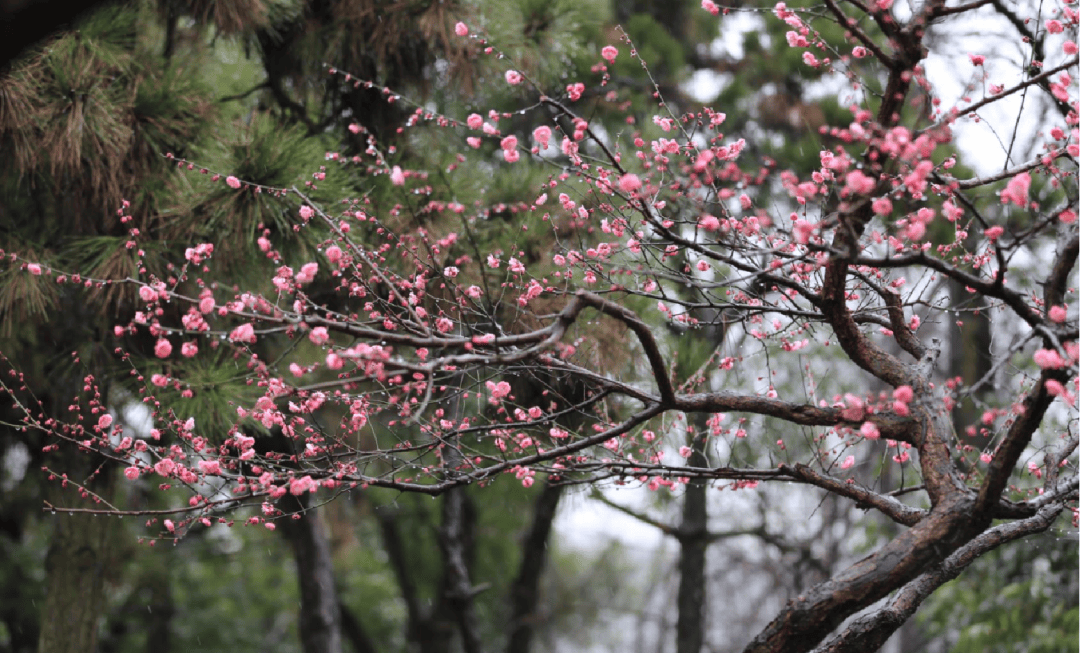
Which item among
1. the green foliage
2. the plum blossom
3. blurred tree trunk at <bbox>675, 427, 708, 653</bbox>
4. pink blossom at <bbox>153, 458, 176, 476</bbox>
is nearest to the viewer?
the plum blossom

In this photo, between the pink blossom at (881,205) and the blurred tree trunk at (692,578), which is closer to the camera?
the pink blossom at (881,205)

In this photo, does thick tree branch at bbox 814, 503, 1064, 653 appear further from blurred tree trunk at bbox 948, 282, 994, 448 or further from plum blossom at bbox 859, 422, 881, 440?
blurred tree trunk at bbox 948, 282, 994, 448

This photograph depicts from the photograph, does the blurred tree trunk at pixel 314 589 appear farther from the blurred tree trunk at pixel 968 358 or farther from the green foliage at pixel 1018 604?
the blurred tree trunk at pixel 968 358

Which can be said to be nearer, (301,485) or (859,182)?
(859,182)

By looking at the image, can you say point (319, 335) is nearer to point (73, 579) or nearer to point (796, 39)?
point (796, 39)

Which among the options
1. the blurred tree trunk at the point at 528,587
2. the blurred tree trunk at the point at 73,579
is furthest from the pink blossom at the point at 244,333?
the blurred tree trunk at the point at 528,587

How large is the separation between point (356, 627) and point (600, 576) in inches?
294

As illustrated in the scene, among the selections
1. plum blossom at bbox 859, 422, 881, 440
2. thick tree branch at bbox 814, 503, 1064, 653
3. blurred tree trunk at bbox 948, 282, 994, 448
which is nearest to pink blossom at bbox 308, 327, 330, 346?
plum blossom at bbox 859, 422, 881, 440

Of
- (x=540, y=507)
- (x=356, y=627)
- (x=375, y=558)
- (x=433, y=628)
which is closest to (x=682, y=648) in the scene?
(x=540, y=507)

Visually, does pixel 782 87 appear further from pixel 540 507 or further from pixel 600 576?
pixel 600 576

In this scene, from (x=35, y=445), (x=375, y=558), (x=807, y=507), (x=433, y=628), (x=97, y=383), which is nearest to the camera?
(x=97, y=383)

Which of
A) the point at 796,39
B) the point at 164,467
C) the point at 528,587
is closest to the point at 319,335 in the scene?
the point at 164,467

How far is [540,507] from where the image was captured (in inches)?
277

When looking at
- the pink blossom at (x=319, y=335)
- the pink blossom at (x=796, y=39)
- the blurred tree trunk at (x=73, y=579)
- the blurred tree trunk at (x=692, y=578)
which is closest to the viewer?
the pink blossom at (x=319, y=335)
